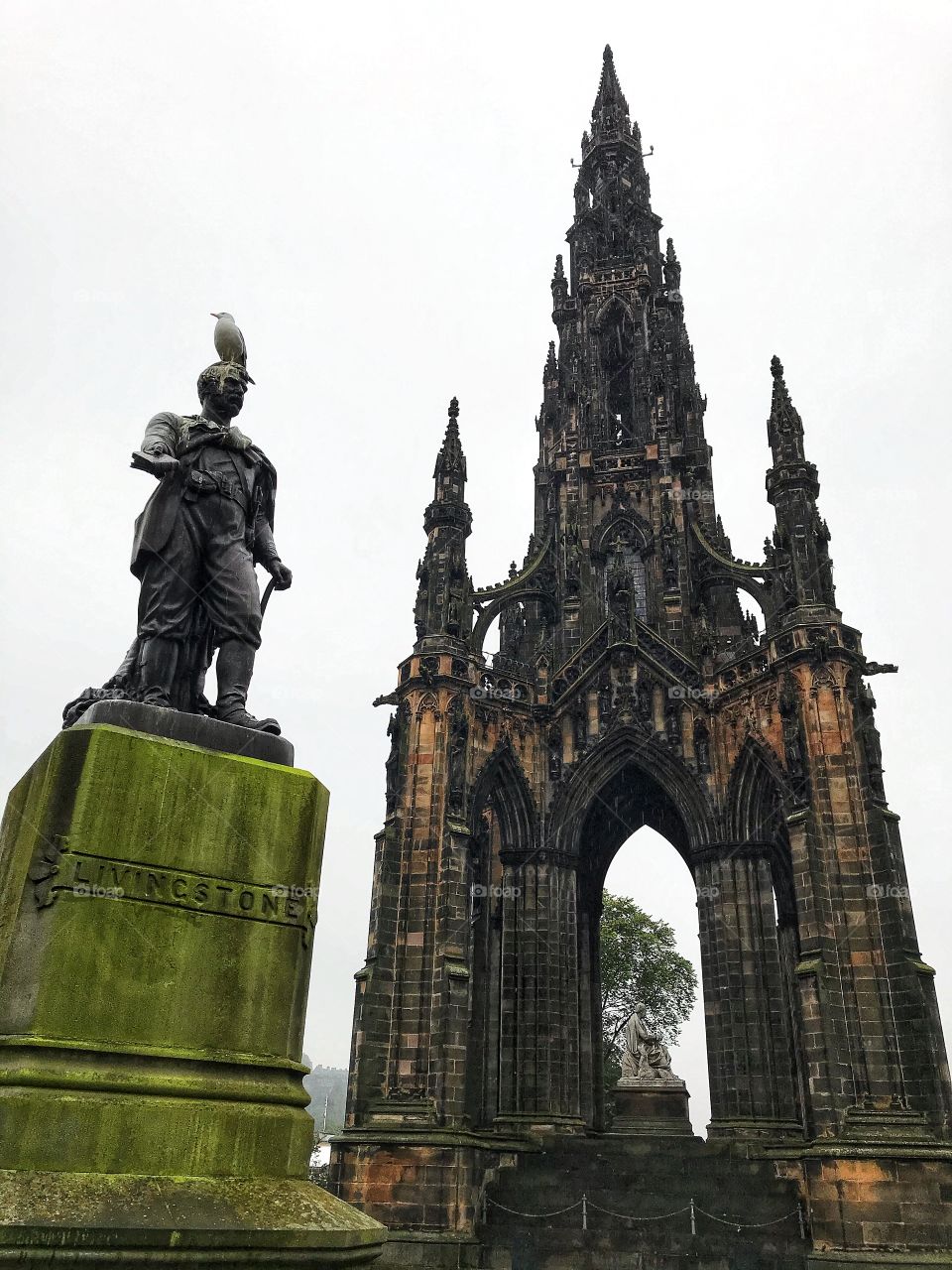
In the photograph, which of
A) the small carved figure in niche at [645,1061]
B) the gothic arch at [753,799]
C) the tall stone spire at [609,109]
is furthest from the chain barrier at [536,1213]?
the tall stone spire at [609,109]

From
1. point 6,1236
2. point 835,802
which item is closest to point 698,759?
point 835,802

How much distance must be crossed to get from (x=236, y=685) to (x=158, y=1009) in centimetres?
131

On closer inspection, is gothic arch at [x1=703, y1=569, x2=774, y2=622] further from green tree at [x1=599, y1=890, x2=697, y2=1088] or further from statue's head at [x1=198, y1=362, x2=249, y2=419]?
statue's head at [x1=198, y1=362, x2=249, y2=419]

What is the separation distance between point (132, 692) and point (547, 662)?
2154 centimetres

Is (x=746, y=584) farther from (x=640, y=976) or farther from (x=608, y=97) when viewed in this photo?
(x=608, y=97)

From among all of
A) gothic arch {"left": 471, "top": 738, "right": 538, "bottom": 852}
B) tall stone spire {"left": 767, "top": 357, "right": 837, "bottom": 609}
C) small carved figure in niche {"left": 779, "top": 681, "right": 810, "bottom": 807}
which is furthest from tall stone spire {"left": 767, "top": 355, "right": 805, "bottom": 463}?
gothic arch {"left": 471, "top": 738, "right": 538, "bottom": 852}

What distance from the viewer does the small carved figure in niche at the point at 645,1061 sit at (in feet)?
69.5

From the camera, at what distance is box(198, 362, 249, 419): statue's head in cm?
453

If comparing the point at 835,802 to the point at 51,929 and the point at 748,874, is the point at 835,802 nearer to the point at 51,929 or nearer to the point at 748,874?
the point at 748,874

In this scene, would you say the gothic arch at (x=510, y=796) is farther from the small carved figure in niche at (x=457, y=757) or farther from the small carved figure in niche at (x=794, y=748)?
the small carved figure in niche at (x=794, y=748)

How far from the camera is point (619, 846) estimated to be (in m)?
26.0

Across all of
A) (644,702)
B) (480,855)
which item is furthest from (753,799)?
(480,855)

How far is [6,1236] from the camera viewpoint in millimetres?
2516

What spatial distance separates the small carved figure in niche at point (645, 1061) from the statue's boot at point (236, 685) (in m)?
19.9
